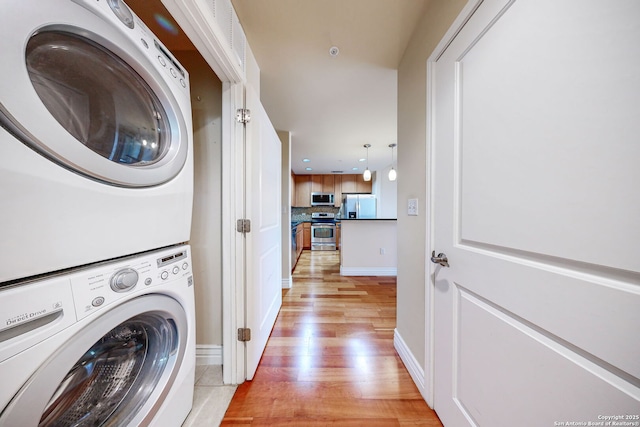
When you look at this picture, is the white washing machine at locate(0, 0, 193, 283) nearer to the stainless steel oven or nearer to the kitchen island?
the kitchen island

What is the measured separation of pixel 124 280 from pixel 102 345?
24 centimetres

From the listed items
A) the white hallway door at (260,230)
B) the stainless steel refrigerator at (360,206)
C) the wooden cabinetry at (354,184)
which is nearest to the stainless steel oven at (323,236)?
the stainless steel refrigerator at (360,206)

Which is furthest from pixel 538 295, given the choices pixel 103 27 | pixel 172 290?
pixel 103 27

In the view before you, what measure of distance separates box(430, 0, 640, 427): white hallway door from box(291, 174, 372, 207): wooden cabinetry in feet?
16.6

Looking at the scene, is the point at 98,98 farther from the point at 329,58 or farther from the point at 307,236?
the point at 307,236

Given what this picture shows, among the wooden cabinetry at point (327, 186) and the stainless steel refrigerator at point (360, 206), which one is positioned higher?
the wooden cabinetry at point (327, 186)

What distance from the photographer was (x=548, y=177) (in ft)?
1.84

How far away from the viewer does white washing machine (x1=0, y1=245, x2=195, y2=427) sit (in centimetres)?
42

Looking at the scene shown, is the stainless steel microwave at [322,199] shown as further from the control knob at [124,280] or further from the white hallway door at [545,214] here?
the control knob at [124,280]

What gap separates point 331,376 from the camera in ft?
4.23

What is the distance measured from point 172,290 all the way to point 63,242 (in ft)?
1.25

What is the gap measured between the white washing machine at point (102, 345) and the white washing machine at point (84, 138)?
0.06 m

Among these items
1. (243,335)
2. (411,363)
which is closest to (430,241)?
(411,363)

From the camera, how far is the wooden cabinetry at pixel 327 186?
235 inches
